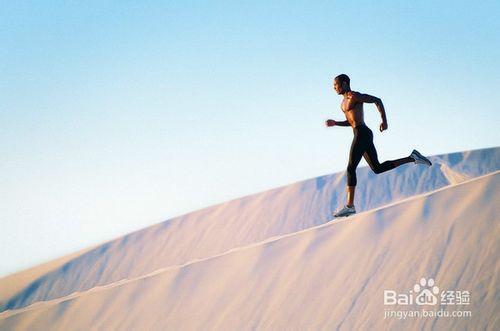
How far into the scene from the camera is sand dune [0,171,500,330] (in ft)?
106

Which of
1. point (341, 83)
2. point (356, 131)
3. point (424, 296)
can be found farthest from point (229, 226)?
point (341, 83)

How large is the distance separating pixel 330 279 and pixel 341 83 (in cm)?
3116

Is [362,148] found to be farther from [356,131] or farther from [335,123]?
[335,123]

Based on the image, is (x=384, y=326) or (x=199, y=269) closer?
(x=384, y=326)

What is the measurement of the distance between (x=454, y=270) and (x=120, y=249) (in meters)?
49.6

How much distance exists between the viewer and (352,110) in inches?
205

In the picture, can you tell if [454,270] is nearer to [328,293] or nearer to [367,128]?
[328,293]

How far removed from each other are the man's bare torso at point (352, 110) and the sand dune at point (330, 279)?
27.3 meters

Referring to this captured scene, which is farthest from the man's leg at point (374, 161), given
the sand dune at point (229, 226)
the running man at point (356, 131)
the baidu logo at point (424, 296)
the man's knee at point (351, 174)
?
the sand dune at point (229, 226)

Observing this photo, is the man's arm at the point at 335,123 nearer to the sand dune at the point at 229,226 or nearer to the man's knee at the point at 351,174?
the man's knee at the point at 351,174

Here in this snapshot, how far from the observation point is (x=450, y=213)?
3553 cm

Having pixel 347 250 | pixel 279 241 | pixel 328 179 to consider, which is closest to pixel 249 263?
pixel 279 241

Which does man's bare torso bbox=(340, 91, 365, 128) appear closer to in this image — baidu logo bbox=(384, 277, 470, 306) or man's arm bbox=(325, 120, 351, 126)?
man's arm bbox=(325, 120, 351, 126)

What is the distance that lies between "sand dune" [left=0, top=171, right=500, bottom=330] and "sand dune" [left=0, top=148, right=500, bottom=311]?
87.1 feet
